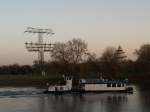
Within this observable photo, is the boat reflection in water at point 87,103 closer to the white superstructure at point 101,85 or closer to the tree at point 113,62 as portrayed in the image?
the white superstructure at point 101,85

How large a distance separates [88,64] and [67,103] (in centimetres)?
5396

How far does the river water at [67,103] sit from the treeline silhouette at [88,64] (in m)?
32.7

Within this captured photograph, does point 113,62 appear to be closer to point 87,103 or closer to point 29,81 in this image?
point 29,81

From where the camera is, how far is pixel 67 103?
6525cm

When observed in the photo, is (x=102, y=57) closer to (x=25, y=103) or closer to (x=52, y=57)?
(x=52, y=57)

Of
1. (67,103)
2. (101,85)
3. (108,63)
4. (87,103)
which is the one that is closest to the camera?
(67,103)

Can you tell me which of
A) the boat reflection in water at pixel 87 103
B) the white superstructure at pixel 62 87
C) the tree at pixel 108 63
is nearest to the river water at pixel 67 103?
the boat reflection in water at pixel 87 103

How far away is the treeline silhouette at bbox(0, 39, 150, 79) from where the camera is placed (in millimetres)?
113312

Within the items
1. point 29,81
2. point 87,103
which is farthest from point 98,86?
point 29,81

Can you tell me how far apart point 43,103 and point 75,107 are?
661cm

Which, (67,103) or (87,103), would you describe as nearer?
(67,103)

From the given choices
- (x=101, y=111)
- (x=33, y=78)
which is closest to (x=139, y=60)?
(x=33, y=78)

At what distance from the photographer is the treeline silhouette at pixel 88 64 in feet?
372

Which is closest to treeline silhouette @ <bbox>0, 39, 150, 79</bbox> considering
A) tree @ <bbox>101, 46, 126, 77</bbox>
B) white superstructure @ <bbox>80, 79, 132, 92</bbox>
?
tree @ <bbox>101, 46, 126, 77</bbox>
